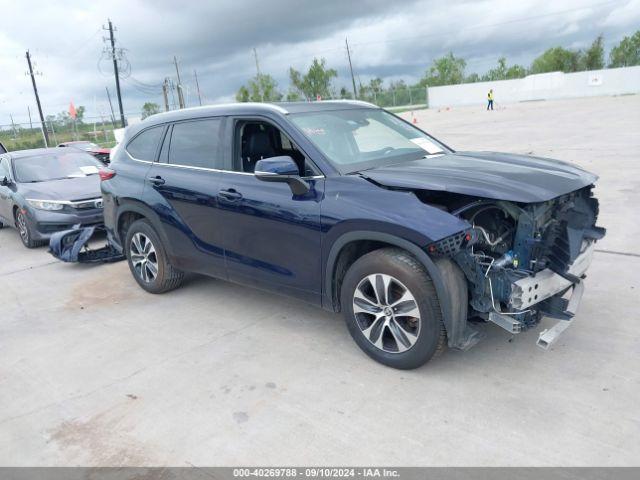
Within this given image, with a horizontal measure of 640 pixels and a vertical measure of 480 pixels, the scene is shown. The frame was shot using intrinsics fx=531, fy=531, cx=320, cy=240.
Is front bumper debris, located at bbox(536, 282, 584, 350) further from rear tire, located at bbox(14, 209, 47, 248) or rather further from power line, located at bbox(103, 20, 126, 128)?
power line, located at bbox(103, 20, 126, 128)

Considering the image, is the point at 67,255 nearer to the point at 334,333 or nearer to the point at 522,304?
the point at 334,333

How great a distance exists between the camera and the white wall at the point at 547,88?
4959cm

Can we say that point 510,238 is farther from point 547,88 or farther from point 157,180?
point 547,88

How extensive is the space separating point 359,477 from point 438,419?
2.17 feet

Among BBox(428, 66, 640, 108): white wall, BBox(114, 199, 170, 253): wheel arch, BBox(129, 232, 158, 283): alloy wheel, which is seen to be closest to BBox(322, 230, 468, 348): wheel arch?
BBox(114, 199, 170, 253): wheel arch

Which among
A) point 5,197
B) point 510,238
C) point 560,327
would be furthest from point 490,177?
point 5,197

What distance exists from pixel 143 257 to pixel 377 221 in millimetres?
3118

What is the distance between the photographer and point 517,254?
3.41m

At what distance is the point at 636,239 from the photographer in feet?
19.8

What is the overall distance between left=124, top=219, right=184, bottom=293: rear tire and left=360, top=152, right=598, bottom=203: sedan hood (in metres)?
2.52

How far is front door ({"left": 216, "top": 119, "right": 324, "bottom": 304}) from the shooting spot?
388 cm

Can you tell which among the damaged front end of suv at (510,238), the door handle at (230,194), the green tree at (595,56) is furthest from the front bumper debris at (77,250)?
the green tree at (595,56)

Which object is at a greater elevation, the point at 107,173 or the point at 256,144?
the point at 256,144

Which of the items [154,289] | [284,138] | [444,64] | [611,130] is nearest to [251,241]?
[284,138]
